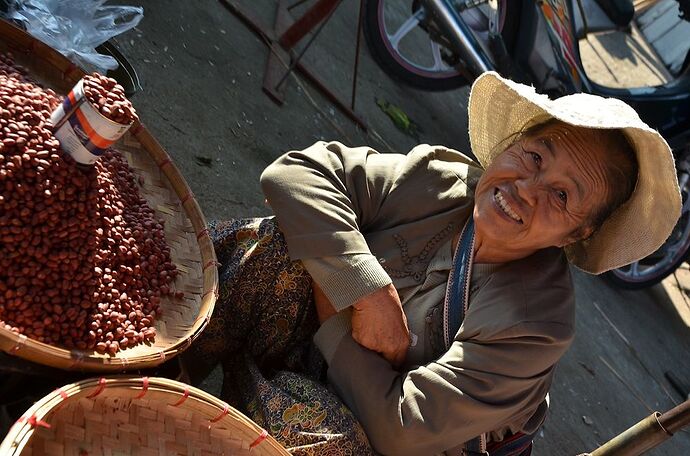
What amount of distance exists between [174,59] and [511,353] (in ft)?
7.39

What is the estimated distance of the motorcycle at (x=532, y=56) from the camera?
14.5 ft

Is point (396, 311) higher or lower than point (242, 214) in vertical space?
higher

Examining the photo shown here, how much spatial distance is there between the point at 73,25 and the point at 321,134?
1776 millimetres

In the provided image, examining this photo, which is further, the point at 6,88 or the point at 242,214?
the point at 242,214

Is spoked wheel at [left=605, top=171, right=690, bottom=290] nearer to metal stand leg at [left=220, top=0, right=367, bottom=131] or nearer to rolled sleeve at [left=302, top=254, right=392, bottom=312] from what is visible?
metal stand leg at [left=220, top=0, right=367, bottom=131]

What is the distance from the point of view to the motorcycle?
4410mm

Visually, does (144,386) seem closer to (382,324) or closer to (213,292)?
(213,292)

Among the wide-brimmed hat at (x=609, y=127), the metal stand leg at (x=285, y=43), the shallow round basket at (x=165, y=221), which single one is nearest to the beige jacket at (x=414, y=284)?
the wide-brimmed hat at (x=609, y=127)

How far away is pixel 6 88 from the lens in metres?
1.57

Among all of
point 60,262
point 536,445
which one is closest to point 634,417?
point 536,445

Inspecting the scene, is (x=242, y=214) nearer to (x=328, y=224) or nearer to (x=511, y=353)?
(x=328, y=224)

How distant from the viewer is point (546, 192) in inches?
71.0

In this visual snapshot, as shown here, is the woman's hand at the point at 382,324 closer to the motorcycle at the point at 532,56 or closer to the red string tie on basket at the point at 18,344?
the red string tie on basket at the point at 18,344

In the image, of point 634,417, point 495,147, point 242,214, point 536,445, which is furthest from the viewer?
point 634,417
